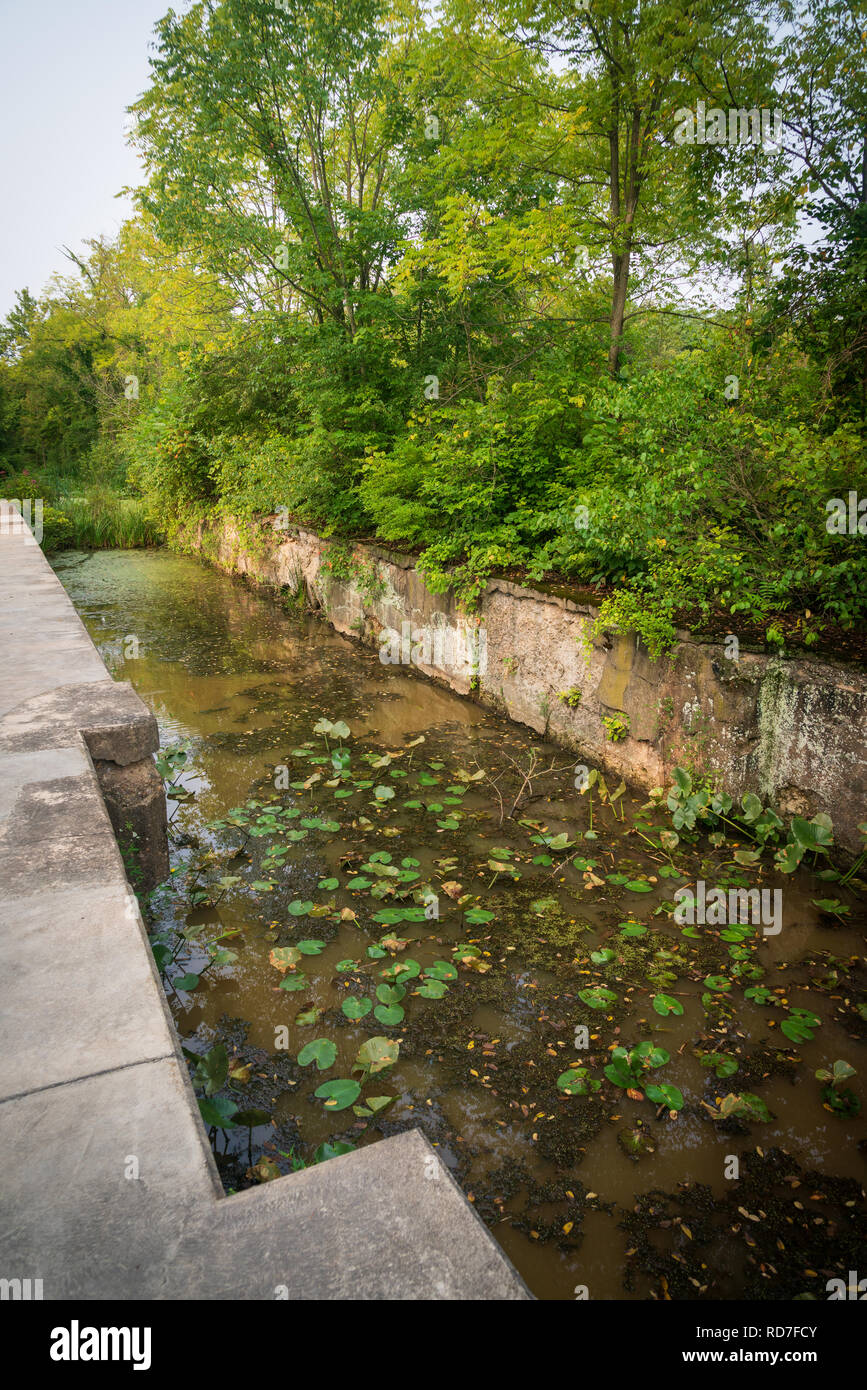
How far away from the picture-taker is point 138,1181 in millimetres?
1207

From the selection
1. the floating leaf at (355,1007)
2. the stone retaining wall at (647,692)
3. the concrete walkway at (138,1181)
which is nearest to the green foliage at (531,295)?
the stone retaining wall at (647,692)

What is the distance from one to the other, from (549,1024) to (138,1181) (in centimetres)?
186

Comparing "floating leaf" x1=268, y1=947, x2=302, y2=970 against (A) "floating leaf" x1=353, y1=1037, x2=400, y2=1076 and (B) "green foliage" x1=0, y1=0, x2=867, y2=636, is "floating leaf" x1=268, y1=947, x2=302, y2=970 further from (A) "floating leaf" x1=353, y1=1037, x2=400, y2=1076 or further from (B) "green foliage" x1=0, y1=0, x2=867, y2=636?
(B) "green foliage" x1=0, y1=0, x2=867, y2=636

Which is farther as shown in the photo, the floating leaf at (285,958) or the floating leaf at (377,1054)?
the floating leaf at (285,958)

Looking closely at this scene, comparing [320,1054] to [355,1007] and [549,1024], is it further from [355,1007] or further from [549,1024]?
[549,1024]

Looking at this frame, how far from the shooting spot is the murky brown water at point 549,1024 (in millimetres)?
1996

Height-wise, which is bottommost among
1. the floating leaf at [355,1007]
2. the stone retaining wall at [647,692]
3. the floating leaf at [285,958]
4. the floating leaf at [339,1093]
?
the floating leaf at [339,1093]

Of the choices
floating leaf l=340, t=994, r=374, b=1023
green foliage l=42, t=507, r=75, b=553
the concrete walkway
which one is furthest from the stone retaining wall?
green foliage l=42, t=507, r=75, b=553

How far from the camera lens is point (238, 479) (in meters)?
12.2

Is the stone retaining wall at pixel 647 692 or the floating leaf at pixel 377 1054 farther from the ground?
the stone retaining wall at pixel 647 692

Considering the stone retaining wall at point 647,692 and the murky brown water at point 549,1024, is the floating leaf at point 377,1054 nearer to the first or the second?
the murky brown water at point 549,1024

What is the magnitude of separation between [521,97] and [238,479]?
738cm

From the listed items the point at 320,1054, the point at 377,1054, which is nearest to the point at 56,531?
the point at 320,1054

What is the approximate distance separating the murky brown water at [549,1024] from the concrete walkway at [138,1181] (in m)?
0.94
